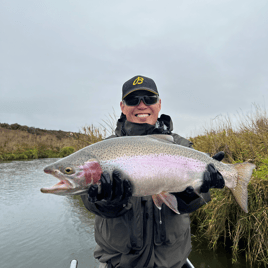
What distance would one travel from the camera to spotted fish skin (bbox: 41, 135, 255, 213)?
1.78 metres

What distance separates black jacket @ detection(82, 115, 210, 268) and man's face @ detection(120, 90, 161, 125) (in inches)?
46.6

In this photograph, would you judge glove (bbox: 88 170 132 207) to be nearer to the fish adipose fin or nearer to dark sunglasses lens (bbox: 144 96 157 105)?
the fish adipose fin

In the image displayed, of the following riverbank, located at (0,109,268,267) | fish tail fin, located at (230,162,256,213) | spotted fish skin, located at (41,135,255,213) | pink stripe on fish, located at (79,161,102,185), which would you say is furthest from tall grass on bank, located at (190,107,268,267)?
pink stripe on fish, located at (79,161,102,185)

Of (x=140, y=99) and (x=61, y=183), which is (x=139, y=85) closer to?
(x=140, y=99)

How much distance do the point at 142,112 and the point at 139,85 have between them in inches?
16.8

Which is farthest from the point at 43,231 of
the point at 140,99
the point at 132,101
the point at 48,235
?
the point at 140,99

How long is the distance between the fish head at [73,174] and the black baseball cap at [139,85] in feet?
5.08

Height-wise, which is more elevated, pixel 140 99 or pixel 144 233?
pixel 140 99

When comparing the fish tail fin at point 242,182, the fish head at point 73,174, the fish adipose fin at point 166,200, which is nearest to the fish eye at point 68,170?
the fish head at point 73,174

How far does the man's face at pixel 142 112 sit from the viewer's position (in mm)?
2943

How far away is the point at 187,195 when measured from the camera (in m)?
2.19

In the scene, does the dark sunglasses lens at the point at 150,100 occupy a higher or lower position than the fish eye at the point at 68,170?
higher

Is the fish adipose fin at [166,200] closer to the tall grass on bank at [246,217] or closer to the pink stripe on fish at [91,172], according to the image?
the pink stripe on fish at [91,172]

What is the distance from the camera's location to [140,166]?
1.87 metres
